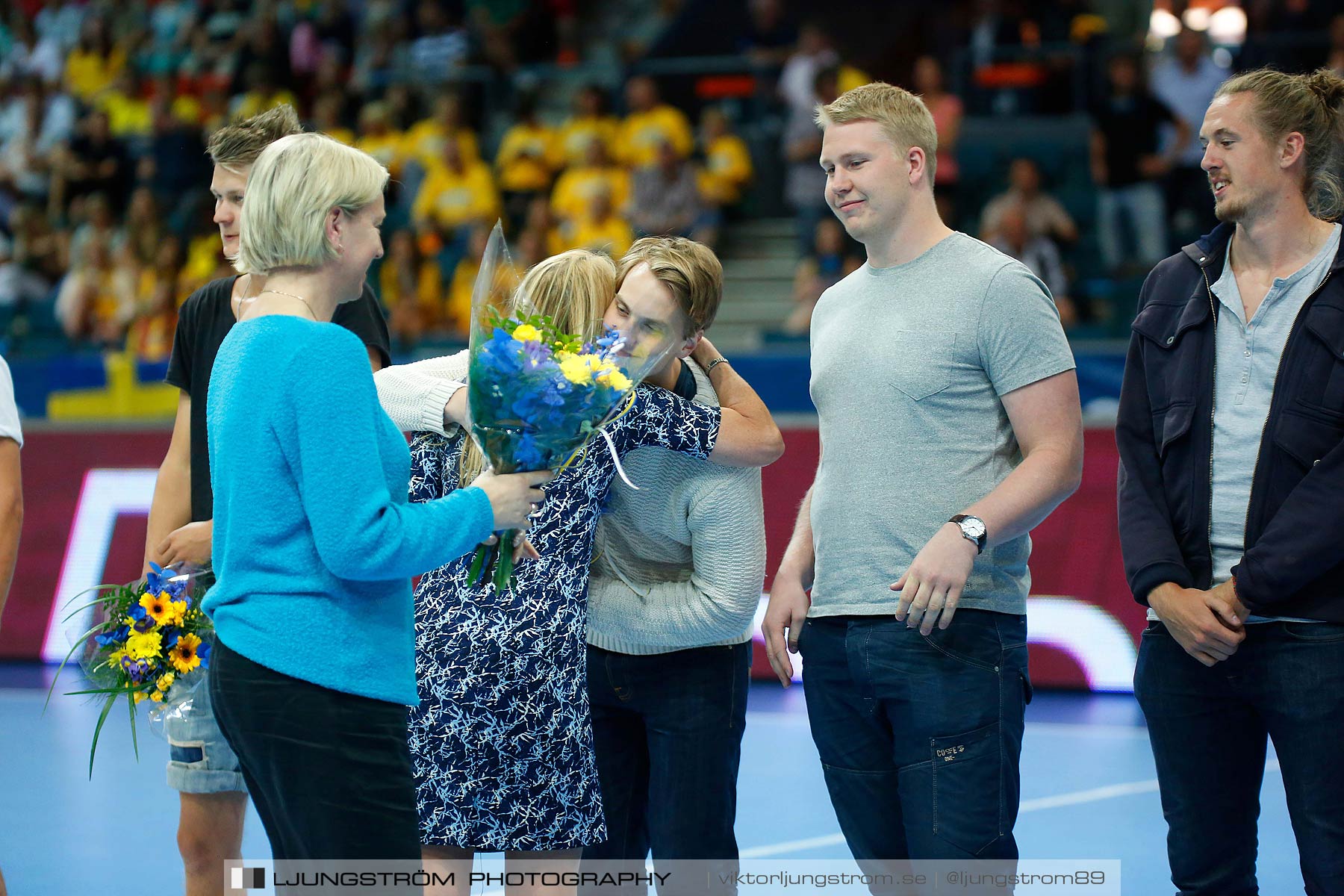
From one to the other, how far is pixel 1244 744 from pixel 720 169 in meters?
8.93

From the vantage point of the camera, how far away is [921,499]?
9.46 ft

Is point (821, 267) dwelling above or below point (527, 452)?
above

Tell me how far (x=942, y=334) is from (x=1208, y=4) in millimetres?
10089

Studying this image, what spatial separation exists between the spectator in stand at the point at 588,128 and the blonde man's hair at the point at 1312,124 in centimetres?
896

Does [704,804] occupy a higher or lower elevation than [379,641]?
lower

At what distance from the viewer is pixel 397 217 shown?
39.9ft

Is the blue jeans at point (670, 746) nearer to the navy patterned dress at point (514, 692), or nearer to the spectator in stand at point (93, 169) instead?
the navy patterned dress at point (514, 692)

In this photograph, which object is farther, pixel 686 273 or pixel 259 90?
pixel 259 90

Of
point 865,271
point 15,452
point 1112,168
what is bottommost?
point 15,452

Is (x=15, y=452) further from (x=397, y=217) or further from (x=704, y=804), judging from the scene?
(x=397, y=217)

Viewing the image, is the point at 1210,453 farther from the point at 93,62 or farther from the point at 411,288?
the point at 93,62

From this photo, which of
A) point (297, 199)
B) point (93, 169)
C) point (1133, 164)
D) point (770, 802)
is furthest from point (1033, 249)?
point (93, 169)

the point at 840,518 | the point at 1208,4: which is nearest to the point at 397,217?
the point at 1208,4

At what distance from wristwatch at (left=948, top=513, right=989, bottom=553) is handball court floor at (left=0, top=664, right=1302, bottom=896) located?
1783 millimetres
